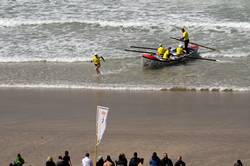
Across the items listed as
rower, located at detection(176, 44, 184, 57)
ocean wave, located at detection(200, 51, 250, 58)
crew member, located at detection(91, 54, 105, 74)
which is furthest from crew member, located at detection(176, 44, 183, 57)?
crew member, located at detection(91, 54, 105, 74)

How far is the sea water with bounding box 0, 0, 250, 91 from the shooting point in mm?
22875

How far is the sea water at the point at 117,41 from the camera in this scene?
2288 cm

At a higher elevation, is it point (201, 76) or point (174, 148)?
point (201, 76)

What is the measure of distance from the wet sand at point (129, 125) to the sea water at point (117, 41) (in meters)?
1.24

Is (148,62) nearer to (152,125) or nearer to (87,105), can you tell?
(87,105)

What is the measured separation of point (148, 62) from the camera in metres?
24.8

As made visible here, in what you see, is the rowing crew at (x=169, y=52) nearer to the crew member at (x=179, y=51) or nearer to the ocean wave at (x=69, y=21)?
the crew member at (x=179, y=51)

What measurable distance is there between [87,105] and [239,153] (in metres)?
6.06

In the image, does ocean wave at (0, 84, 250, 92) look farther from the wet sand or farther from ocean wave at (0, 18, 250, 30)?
ocean wave at (0, 18, 250, 30)

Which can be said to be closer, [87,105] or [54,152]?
[54,152]

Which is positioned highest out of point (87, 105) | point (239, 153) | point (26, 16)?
point (26, 16)

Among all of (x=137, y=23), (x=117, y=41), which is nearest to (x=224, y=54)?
(x=117, y=41)

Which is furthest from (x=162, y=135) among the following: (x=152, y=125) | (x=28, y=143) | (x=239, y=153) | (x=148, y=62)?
(x=148, y=62)

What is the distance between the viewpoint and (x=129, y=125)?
17797 mm
